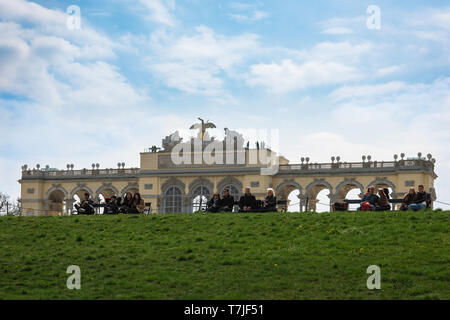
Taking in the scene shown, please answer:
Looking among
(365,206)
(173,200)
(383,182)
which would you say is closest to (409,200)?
(365,206)

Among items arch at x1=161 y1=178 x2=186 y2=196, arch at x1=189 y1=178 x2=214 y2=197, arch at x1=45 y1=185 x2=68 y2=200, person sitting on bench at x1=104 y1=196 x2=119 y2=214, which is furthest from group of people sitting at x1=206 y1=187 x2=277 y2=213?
arch at x1=45 y1=185 x2=68 y2=200

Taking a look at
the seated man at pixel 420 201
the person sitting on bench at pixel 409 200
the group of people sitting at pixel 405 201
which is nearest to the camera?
the seated man at pixel 420 201

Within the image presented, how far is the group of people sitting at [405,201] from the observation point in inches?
918

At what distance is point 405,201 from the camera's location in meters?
23.8

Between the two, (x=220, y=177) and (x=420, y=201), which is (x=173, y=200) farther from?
(x=420, y=201)

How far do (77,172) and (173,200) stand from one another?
11042 millimetres

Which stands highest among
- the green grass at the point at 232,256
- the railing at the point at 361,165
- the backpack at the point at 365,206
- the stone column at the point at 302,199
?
the railing at the point at 361,165

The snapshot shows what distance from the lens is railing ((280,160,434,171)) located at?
55597mm

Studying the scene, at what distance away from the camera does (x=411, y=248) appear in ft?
57.3

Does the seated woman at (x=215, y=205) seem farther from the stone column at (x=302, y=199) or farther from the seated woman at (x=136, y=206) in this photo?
the stone column at (x=302, y=199)

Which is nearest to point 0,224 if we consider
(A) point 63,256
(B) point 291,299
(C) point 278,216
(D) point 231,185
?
(A) point 63,256

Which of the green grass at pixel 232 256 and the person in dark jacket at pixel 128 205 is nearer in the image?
the green grass at pixel 232 256

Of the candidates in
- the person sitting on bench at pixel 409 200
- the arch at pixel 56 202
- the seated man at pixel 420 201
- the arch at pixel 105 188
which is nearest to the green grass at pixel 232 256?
the seated man at pixel 420 201

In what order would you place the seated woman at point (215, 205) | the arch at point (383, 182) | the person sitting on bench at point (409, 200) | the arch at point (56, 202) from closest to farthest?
the person sitting on bench at point (409, 200), the seated woman at point (215, 205), the arch at point (383, 182), the arch at point (56, 202)
